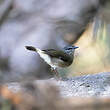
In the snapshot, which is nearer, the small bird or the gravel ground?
the gravel ground

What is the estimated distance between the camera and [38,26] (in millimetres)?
9320

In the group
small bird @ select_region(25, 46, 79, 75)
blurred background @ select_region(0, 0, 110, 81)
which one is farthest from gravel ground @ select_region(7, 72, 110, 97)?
blurred background @ select_region(0, 0, 110, 81)

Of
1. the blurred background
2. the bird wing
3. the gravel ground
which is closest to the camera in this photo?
the gravel ground

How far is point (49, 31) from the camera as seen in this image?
9.23m

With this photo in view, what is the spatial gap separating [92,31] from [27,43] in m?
1.45

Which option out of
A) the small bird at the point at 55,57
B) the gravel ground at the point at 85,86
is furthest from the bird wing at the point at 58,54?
the gravel ground at the point at 85,86

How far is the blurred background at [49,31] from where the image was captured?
8.91m

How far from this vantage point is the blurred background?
8914 millimetres

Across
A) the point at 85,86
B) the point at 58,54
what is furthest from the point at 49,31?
the point at 85,86

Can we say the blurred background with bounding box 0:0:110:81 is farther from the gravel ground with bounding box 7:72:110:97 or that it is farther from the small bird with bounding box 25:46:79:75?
the gravel ground with bounding box 7:72:110:97

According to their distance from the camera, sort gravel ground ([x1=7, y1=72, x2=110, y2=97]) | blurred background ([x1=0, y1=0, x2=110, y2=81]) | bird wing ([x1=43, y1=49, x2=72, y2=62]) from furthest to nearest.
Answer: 1. blurred background ([x1=0, y1=0, x2=110, y2=81])
2. bird wing ([x1=43, y1=49, x2=72, y2=62])
3. gravel ground ([x1=7, y1=72, x2=110, y2=97])

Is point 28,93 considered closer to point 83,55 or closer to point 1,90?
point 1,90

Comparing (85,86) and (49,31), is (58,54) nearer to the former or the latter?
(85,86)

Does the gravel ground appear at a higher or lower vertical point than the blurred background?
higher
